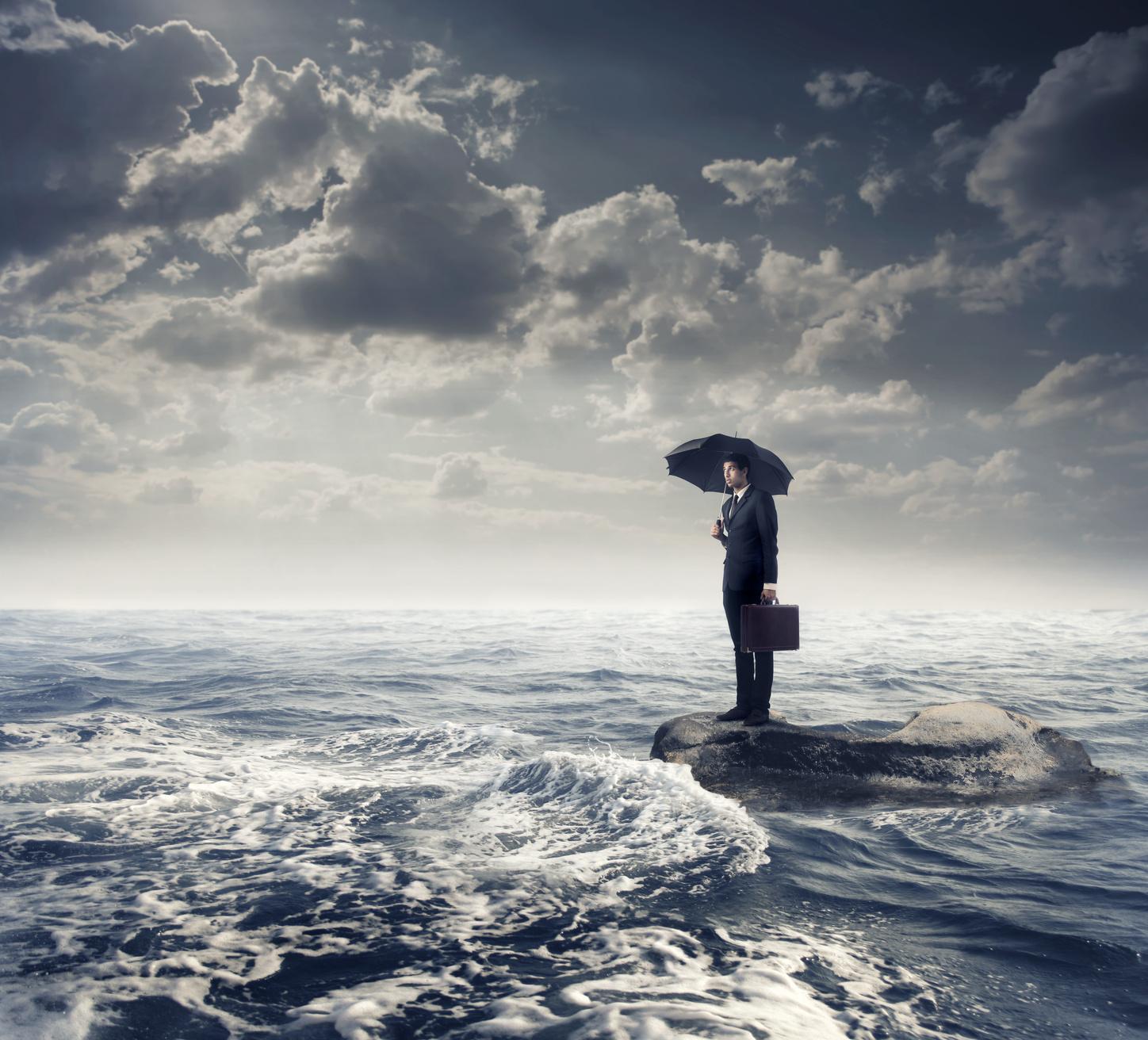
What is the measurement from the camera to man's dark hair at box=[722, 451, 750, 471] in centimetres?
720

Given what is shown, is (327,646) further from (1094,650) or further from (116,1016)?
(1094,650)

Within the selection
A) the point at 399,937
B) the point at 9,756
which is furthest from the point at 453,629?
the point at 399,937

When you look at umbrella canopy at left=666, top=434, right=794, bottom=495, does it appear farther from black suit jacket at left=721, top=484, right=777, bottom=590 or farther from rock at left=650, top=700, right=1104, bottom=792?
rock at left=650, top=700, right=1104, bottom=792

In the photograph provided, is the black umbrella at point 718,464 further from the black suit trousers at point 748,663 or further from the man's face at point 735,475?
the black suit trousers at point 748,663

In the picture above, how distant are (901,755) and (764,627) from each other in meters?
1.81

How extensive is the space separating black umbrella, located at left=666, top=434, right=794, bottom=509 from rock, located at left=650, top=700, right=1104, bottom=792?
7.82ft

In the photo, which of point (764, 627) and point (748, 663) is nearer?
point (764, 627)

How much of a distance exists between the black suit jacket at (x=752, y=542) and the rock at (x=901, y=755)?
1.43 meters

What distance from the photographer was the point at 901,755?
6816 millimetres

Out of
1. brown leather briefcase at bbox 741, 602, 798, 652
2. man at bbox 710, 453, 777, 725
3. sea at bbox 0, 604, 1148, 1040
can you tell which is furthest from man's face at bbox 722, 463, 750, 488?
sea at bbox 0, 604, 1148, 1040

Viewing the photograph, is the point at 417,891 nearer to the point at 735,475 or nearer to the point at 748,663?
the point at 748,663

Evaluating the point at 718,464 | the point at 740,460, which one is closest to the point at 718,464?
the point at 718,464

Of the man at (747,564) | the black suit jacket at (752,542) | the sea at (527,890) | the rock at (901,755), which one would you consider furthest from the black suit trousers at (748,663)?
the sea at (527,890)

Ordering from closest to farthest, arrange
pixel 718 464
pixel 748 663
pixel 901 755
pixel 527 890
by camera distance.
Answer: pixel 527 890
pixel 901 755
pixel 748 663
pixel 718 464
